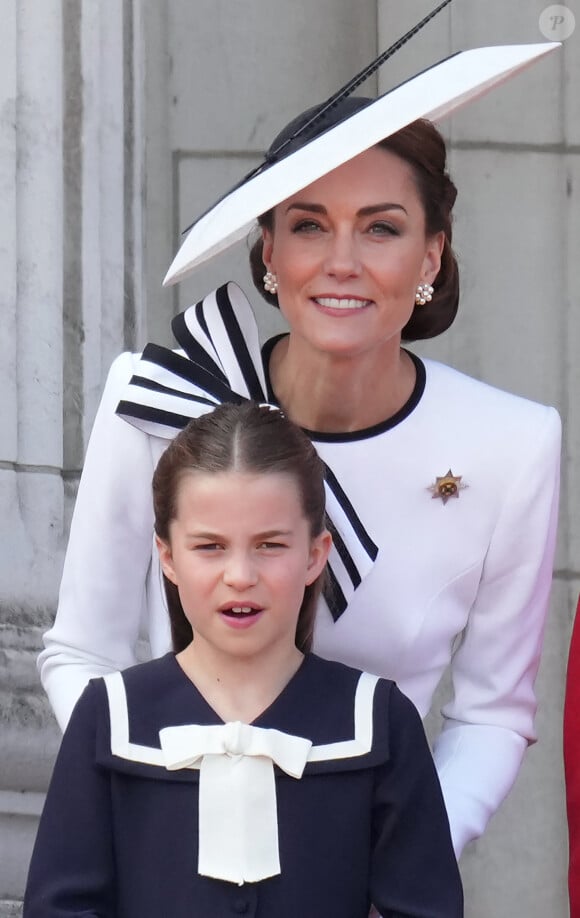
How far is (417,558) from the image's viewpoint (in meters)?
2.62

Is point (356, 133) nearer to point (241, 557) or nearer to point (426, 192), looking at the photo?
point (426, 192)

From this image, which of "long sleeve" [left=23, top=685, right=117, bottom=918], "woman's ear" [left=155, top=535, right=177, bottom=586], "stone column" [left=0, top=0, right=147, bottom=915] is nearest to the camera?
"long sleeve" [left=23, top=685, right=117, bottom=918]

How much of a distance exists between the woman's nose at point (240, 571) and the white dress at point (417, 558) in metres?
0.38

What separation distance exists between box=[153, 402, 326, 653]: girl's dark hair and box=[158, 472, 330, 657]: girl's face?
0.06 ft

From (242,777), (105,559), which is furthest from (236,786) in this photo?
(105,559)

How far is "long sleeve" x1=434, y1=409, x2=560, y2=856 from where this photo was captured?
2.63 meters

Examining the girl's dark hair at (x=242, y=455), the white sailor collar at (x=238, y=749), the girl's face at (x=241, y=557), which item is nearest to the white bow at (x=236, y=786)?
the white sailor collar at (x=238, y=749)

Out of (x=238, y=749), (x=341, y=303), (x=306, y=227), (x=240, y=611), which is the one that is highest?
(x=306, y=227)

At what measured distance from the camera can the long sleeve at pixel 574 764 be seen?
2.51m

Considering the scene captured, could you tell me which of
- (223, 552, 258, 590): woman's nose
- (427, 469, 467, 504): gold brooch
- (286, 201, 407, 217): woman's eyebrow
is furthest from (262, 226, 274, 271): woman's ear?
(223, 552, 258, 590): woman's nose

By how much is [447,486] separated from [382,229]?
0.35m

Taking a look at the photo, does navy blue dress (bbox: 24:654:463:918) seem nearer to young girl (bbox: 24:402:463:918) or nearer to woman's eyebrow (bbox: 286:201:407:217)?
young girl (bbox: 24:402:463:918)

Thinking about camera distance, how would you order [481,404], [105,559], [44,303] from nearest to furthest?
[105,559] → [481,404] → [44,303]

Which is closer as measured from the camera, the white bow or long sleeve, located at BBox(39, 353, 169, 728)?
the white bow
